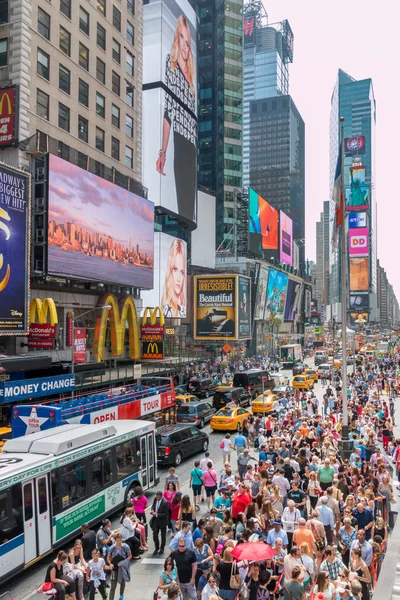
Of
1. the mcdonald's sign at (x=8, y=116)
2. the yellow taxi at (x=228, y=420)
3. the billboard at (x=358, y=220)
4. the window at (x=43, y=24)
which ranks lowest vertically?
the yellow taxi at (x=228, y=420)

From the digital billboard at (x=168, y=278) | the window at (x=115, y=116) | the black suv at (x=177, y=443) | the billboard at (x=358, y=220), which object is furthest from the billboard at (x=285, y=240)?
the black suv at (x=177, y=443)

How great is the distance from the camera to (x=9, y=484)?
11078mm

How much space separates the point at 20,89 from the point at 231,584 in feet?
91.0

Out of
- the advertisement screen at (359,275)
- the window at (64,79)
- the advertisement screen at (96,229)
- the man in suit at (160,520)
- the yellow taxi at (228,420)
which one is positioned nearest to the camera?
the man in suit at (160,520)

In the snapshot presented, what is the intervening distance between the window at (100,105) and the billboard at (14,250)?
44.6ft

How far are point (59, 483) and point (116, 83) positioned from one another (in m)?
35.8

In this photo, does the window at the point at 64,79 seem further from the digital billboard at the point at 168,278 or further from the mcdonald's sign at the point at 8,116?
the digital billboard at the point at 168,278

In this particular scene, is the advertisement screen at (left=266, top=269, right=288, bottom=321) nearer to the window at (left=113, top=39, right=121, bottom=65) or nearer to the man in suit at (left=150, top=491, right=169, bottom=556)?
the window at (left=113, top=39, right=121, bottom=65)

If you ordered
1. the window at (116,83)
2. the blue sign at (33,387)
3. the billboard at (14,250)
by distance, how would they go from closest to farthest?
1. the blue sign at (33,387)
2. the billboard at (14,250)
3. the window at (116,83)

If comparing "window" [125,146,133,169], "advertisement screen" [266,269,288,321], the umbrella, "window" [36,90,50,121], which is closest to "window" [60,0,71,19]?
"window" [36,90,50,121]

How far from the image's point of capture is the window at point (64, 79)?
33.7 metres

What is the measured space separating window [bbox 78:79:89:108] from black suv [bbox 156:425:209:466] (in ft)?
78.8

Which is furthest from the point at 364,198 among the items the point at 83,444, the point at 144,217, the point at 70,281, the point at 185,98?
the point at 83,444

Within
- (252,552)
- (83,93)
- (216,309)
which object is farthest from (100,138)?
(252,552)
